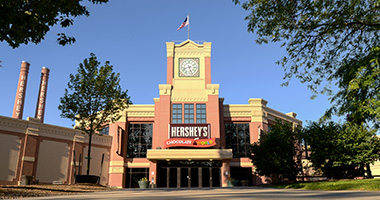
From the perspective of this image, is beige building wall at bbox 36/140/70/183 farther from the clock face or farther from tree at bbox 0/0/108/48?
tree at bbox 0/0/108/48

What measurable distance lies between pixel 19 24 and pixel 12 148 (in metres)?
25.8


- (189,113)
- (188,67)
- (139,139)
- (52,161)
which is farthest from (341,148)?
(52,161)

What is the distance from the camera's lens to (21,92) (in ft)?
166

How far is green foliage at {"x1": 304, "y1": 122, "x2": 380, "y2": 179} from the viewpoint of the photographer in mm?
19953

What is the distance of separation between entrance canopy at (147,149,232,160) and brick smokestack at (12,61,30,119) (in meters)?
29.9

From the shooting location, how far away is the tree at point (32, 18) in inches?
322

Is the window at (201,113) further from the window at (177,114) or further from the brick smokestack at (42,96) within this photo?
the brick smokestack at (42,96)

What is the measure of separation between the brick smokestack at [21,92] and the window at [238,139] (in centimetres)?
3584

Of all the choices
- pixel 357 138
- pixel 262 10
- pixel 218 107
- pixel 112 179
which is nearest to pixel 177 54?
pixel 218 107

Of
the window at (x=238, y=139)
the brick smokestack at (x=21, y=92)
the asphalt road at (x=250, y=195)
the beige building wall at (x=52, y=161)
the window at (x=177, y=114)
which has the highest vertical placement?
the brick smokestack at (x=21, y=92)

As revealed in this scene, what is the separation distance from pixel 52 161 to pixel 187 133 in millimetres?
15424

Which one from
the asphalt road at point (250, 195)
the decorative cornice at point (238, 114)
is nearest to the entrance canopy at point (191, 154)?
the decorative cornice at point (238, 114)

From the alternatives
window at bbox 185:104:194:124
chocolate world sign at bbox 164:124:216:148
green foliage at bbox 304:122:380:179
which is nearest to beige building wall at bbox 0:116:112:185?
chocolate world sign at bbox 164:124:216:148

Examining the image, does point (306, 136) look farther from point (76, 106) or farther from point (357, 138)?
point (76, 106)
